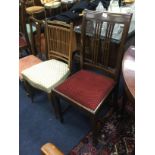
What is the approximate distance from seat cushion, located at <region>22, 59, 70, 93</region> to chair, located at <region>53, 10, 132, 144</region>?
4.5 inches

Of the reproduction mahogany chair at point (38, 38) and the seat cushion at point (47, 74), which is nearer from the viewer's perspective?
the seat cushion at point (47, 74)

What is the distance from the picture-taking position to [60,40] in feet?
5.99

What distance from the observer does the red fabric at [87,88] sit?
1.39 meters

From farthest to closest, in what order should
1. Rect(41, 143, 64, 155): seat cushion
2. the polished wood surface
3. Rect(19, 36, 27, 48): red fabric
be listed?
Rect(19, 36, 27, 48): red fabric → the polished wood surface → Rect(41, 143, 64, 155): seat cushion

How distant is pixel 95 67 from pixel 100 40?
0.82 ft

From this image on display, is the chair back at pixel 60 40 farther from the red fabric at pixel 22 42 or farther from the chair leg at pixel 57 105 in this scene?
the red fabric at pixel 22 42

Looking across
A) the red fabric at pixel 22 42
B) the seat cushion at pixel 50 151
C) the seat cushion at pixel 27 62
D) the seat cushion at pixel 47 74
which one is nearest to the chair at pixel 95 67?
the seat cushion at pixel 47 74

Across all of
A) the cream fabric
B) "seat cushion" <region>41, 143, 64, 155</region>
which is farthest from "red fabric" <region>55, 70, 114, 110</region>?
the cream fabric

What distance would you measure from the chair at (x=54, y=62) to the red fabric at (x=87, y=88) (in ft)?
0.49

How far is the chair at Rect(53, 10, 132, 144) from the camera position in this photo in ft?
4.54

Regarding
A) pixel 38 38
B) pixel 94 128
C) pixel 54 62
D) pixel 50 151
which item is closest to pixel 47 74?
pixel 54 62

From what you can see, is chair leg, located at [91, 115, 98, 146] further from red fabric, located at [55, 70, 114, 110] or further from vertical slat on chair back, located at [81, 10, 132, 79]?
vertical slat on chair back, located at [81, 10, 132, 79]
